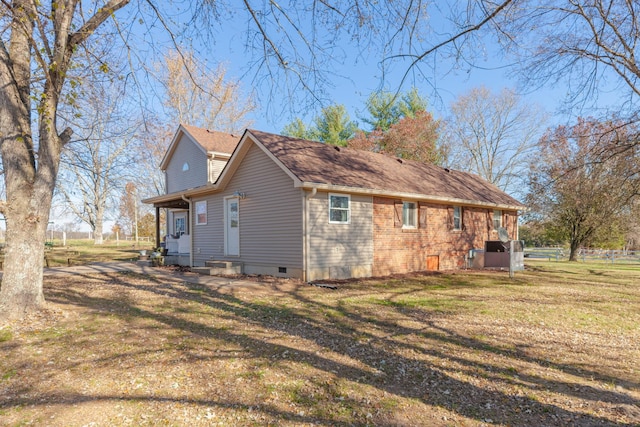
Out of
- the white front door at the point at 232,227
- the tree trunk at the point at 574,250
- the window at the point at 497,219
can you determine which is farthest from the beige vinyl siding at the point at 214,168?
the tree trunk at the point at 574,250

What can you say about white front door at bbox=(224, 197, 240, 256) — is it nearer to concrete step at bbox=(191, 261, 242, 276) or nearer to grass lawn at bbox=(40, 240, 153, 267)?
concrete step at bbox=(191, 261, 242, 276)

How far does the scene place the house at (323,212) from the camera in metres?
11.6

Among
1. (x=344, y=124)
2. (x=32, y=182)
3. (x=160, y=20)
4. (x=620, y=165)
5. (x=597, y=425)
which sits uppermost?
(x=344, y=124)

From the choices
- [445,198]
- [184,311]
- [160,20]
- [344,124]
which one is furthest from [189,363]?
[344,124]

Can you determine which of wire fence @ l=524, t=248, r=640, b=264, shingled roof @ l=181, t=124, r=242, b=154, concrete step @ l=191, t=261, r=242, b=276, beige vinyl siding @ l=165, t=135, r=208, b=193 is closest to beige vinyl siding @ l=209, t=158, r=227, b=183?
beige vinyl siding @ l=165, t=135, r=208, b=193

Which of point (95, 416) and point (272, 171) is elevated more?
point (272, 171)

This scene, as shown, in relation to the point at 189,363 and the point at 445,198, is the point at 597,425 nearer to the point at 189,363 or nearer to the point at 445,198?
the point at 189,363

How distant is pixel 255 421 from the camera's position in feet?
10.9

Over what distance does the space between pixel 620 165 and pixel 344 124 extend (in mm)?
25602

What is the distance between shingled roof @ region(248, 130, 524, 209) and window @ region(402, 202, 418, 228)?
650 millimetres

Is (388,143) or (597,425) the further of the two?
(388,143)

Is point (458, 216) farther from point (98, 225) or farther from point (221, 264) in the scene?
point (98, 225)

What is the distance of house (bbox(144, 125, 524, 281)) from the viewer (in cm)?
1157

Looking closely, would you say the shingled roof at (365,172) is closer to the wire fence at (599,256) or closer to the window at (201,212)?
the window at (201,212)
